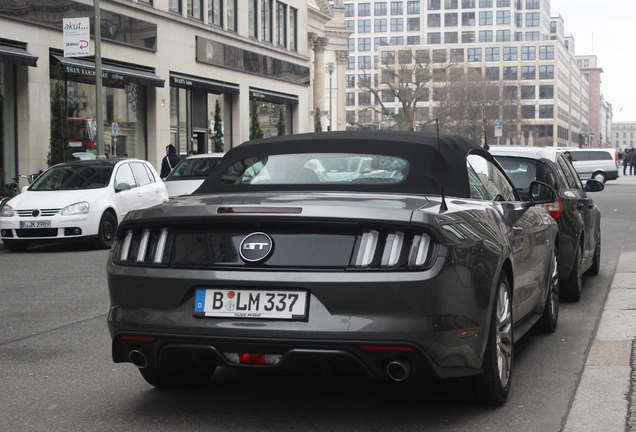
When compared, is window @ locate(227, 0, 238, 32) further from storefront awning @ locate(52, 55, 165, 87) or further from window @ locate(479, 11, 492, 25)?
window @ locate(479, 11, 492, 25)

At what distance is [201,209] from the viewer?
15.2ft

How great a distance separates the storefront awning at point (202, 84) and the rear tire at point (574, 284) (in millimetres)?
28881

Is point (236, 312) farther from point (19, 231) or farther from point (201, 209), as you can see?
point (19, 231)

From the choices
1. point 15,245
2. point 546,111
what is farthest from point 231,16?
point 546,111

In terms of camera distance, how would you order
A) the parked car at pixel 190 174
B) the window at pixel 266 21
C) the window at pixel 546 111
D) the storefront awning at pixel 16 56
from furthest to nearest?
the window at pixel 546 111 → the window at pixel 266 21 → the storefront awning at pixel 16 56 → the parked car at pixel 190 174

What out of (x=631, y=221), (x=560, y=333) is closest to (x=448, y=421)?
(x=560, y=333)

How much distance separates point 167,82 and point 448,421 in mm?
32557

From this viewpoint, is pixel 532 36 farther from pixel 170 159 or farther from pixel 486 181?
pixel 486 181

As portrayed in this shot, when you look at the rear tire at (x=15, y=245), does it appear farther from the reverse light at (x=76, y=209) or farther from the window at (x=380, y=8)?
the window at (x=380, y=8)

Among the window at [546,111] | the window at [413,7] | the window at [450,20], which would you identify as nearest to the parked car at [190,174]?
the window at [546,111]

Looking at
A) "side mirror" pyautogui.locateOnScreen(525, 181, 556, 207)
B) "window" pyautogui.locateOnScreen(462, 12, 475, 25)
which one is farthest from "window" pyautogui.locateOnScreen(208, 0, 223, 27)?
"window" pyautogui.locateOnScreen(462, 12, 475, 25)

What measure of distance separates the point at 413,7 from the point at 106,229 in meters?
157

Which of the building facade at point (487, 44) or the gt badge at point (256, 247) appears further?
the building facade at point (487, 44)

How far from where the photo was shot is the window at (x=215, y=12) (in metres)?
39.9
